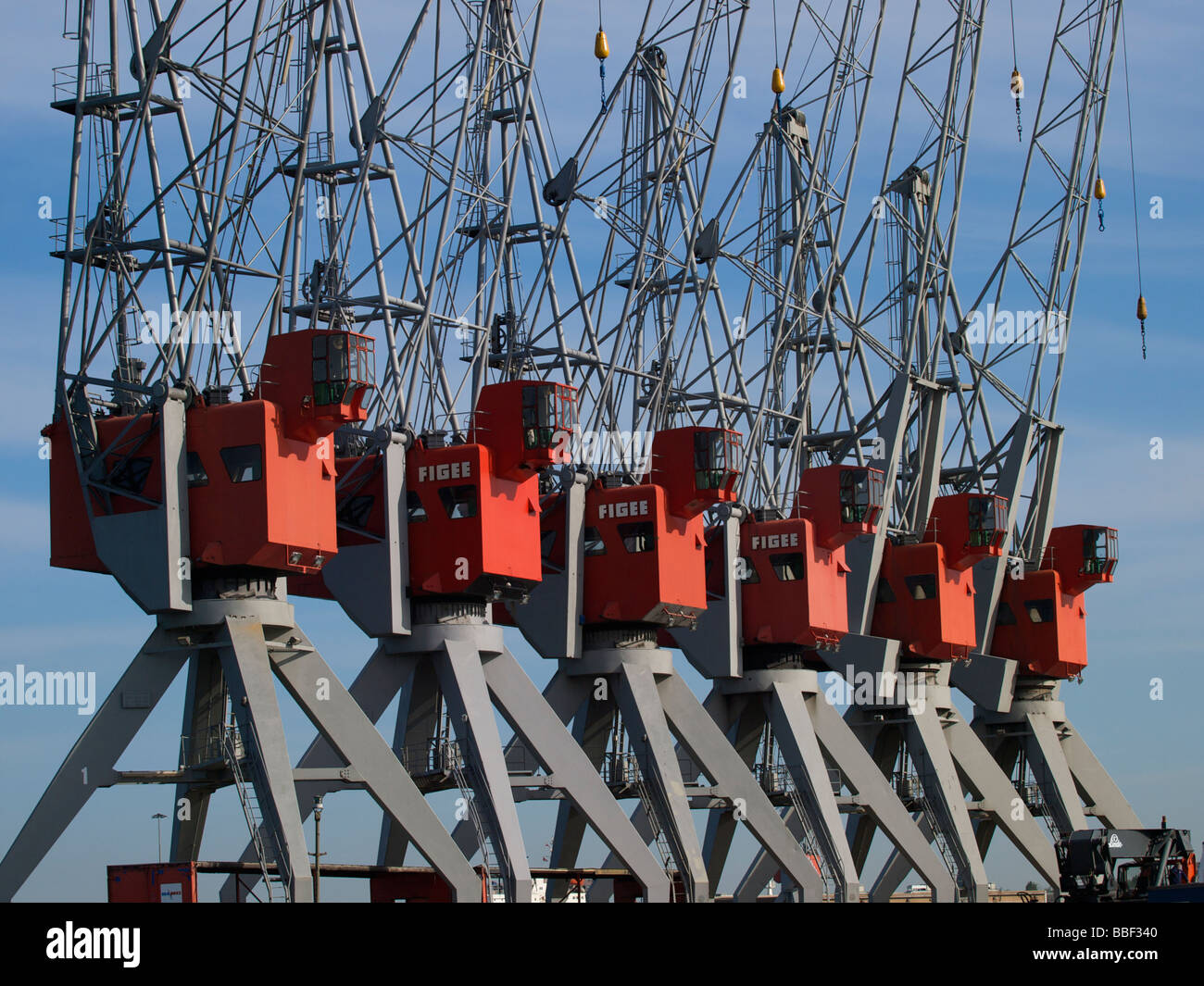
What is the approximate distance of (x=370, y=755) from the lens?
53.2m

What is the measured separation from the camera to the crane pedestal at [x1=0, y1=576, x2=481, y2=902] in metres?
49.5

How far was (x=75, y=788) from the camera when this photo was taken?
49719 mm

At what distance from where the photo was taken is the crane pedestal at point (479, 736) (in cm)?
5612

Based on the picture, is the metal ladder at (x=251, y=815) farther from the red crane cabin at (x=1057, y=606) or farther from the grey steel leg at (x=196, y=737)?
the red crane cabin at (x=1057, y=606)

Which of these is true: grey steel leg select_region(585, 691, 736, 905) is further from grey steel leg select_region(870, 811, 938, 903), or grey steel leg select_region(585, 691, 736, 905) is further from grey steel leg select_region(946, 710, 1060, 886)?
grey steel leg select_region(946, 710, 1060, 886)

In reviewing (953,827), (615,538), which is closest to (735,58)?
(615,538)

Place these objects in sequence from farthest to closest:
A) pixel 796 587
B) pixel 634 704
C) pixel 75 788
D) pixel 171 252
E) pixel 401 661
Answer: pixel 796 587, pixel 634 704, pixel 401 661, pixel 171 252, pixel 75 788

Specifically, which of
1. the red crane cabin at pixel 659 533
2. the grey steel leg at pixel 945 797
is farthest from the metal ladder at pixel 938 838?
the red crane cabin at pixel 659 533

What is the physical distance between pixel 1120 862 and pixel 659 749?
14699 millimetres

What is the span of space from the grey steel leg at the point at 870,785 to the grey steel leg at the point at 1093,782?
1857 centimetres

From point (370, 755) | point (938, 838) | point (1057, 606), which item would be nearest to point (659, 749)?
point (370, 755)
